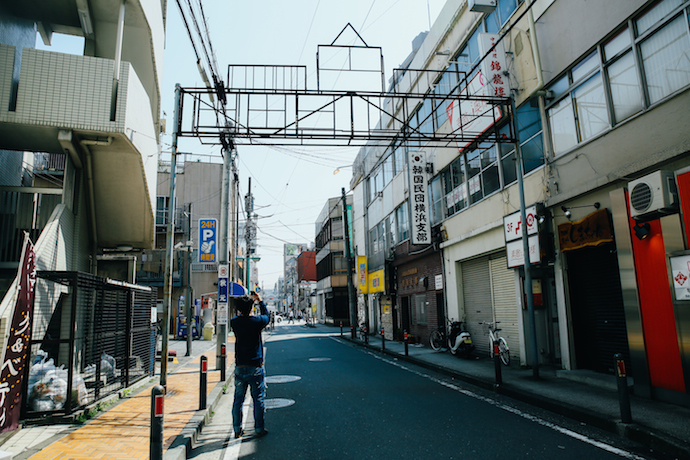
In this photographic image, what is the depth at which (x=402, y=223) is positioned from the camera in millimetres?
23141

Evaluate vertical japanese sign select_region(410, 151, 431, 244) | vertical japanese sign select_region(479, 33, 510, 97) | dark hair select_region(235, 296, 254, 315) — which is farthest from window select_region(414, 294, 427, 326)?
dark hair select_region(235, 296, 254, 315)

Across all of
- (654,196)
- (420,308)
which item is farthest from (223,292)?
(420,308)

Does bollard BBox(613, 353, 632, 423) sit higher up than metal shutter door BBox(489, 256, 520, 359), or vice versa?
metal shutter door BBox(489, 256, 520, 359)

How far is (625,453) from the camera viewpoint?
4992mm

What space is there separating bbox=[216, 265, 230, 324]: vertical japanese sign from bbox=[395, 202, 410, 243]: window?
37.4 ft

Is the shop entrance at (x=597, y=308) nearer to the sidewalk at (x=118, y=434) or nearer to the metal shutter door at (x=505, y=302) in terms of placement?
the metal shutter door at (x=505, y=302)

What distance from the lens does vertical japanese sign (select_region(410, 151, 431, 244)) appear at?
57.9 ft

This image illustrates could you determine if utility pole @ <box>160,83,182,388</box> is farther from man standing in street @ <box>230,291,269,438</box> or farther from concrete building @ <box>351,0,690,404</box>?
concrete building @ <box>351,0,690,404</box>

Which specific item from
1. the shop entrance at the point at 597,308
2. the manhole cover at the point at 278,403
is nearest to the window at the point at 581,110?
the shop entrance at the point at 597,308

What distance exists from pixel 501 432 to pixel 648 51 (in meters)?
7.45

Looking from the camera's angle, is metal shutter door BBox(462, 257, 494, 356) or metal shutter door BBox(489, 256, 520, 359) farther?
metal shutter door BBox(462, 257, 494, 356)

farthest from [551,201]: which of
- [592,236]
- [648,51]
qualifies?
[648,51]

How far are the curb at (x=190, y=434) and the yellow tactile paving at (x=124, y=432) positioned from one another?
89mm

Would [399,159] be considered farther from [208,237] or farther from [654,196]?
[654,196]
